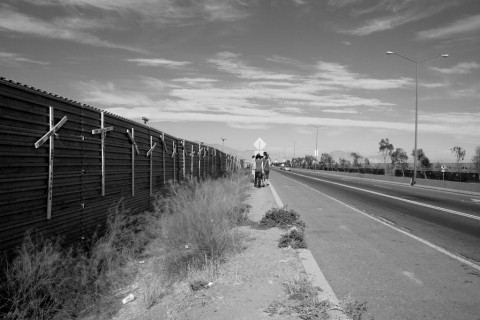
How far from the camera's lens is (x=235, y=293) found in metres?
5.40

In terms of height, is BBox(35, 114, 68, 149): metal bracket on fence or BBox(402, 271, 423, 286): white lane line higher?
BBox(35, 114, 68, 149): metal bracket on fence

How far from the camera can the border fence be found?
4980 millimetres

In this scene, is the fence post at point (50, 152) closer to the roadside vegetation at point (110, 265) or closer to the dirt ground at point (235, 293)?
the roadside vegetation at point (110, 265)

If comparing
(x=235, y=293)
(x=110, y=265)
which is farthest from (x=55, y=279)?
(x=235, y=293)

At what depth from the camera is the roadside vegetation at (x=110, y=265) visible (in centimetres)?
490

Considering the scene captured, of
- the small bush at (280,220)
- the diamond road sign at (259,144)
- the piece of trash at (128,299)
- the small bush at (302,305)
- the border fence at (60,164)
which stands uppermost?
the diamond road sign at (259,144)

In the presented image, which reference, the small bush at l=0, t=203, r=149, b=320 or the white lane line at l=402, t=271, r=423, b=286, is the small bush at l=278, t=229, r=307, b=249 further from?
the small bush at l=0, t=203, r=149, b=320

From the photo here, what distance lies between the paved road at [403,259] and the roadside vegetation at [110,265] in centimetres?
202

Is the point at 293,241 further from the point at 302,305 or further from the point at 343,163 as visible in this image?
the point at 343,163

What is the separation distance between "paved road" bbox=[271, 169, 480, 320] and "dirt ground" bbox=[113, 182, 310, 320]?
814 mm

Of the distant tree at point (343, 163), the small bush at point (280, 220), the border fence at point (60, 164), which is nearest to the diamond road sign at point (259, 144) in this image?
the small bush at point (280, 220)

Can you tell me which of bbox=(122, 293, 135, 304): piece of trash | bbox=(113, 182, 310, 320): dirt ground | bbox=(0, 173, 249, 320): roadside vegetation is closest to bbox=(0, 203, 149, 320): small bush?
bbox=(0, 173, 249, 320): roadside vegetation

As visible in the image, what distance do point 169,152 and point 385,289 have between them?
31.8 feet

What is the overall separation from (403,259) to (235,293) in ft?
11.9
